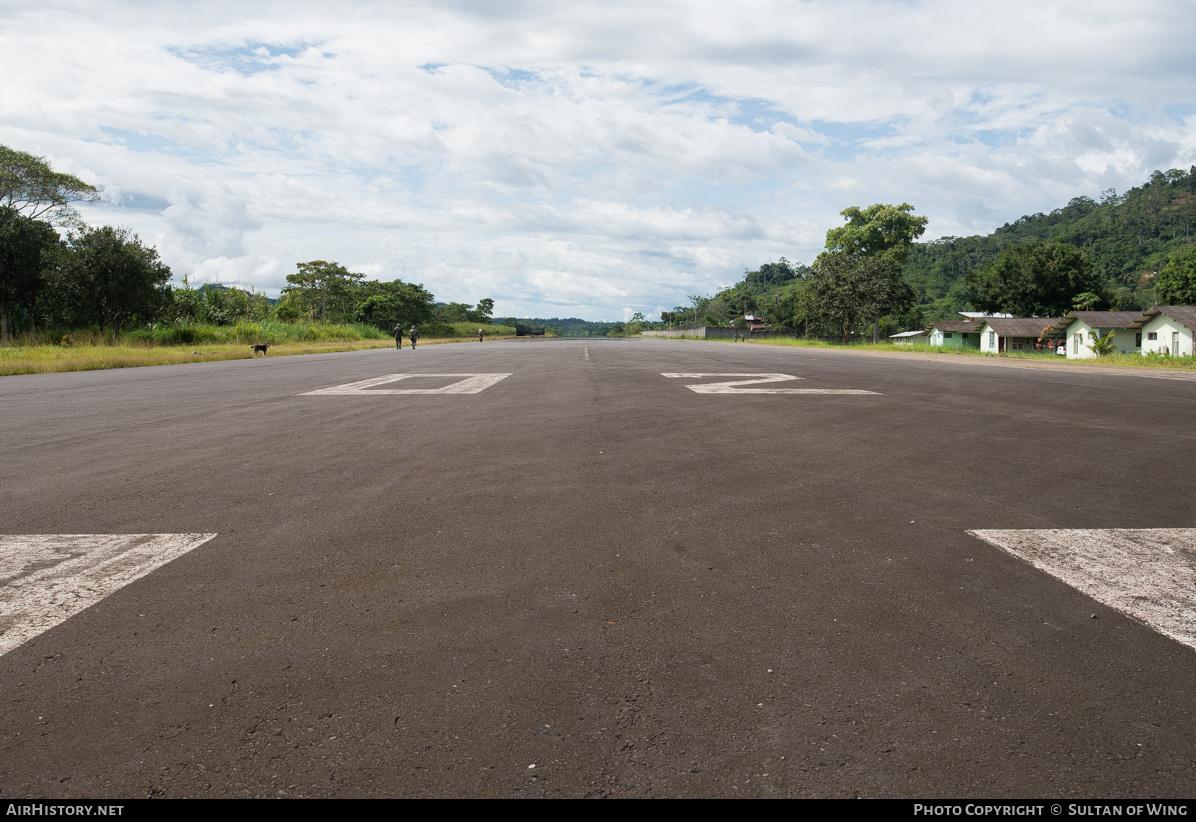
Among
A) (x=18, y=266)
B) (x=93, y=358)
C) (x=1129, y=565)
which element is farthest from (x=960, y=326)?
(x=1129, y=565)

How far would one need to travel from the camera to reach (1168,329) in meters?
49.1

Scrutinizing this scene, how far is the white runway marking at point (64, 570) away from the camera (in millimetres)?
2580

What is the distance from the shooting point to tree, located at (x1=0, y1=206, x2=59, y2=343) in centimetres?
3222

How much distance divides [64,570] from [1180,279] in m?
79.3

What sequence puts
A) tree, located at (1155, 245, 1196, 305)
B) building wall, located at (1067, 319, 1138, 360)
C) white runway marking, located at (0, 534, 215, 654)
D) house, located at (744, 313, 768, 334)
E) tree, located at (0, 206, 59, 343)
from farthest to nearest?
house, located at (744, 313, 768, 334), tree, located at (1155, 245, 1196, 305), building wall, located at (1067, 319, 1138, 360), tree, located at (0, 206, 59, 343), white runway marking, located at (0, 534, 215, 654)

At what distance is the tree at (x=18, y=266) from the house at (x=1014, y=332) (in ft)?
223

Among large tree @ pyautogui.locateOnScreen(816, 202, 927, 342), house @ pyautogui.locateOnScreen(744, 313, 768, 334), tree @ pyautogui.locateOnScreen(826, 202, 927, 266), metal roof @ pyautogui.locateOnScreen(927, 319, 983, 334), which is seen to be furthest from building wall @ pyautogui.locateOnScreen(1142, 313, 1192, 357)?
house @ pyautogui.locateOnScreen(744, 313, 768, 334)

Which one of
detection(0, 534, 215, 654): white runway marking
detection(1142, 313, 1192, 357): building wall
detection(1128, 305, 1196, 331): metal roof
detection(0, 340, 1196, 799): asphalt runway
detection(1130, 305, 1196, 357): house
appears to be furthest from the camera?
detection(1142, 313, 1192, 357): building wall

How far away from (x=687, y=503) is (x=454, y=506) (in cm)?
139

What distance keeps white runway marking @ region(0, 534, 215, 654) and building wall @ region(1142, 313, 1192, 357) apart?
57.8m

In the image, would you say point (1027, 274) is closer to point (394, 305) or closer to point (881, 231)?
point (881, 231)

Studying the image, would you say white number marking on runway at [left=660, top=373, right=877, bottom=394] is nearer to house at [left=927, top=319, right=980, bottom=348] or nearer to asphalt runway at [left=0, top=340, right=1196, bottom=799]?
asphalt runway at [left=0, top=340, right=1196, bottom=799]

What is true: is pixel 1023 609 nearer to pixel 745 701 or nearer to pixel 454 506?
pixel 745 701
